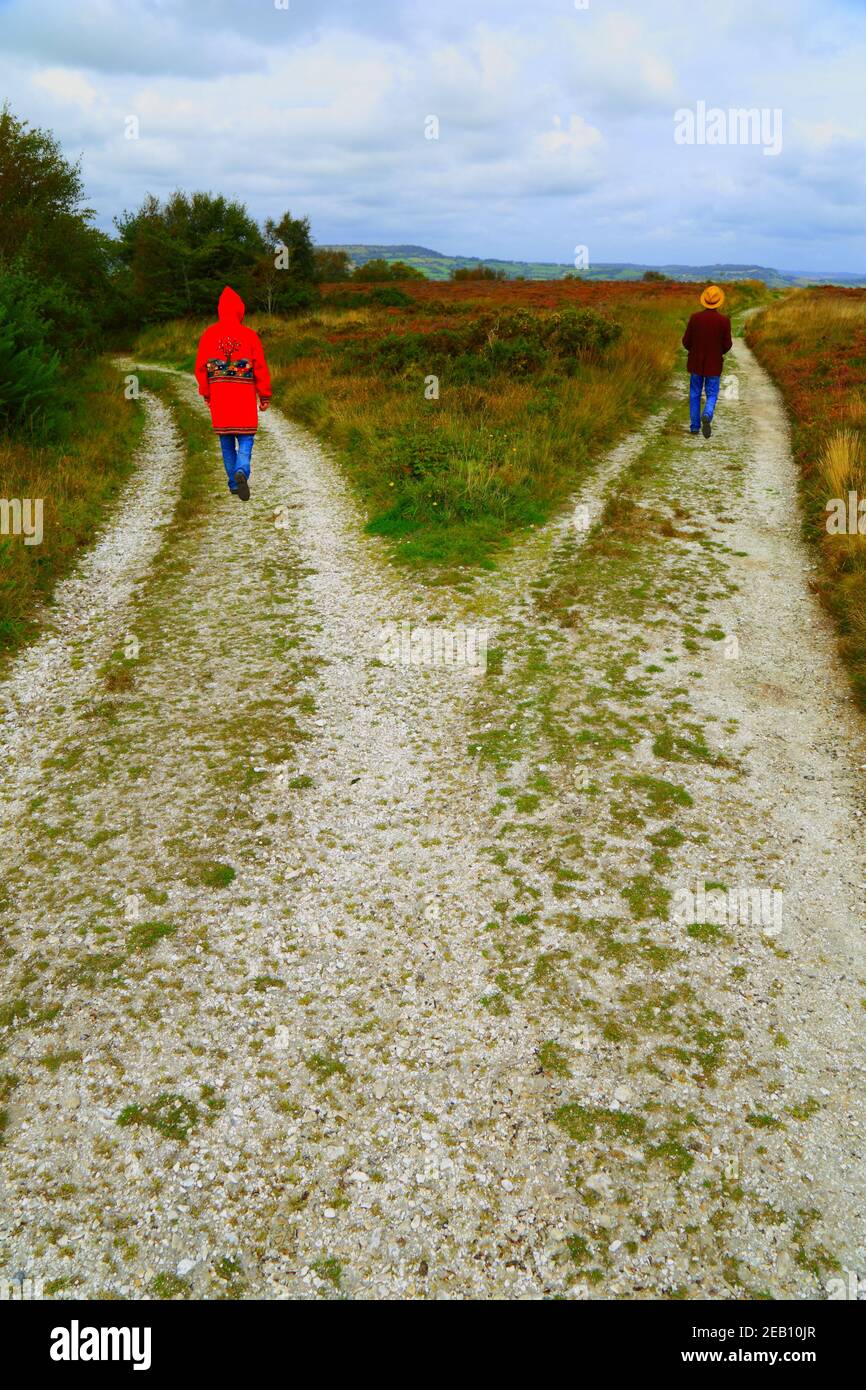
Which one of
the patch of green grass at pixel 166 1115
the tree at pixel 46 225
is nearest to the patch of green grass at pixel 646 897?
the patch of green grass at pixel 166 1115

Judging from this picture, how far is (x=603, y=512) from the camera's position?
1087cm

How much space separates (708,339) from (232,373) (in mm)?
8229

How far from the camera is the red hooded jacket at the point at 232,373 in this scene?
30.3 feet

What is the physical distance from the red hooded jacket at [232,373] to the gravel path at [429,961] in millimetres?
3035

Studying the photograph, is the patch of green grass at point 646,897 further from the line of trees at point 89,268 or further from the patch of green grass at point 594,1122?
the line of trees at point 89,268

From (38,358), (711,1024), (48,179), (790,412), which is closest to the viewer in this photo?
(711,1024)

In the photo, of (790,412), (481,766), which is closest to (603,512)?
(481,766)

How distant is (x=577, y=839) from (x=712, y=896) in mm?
922

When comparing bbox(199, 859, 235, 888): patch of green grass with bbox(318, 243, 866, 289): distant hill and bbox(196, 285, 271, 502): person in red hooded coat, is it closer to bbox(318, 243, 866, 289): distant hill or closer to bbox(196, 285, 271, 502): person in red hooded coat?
bbox(196, 285, 271, 502): person in red hooded coat

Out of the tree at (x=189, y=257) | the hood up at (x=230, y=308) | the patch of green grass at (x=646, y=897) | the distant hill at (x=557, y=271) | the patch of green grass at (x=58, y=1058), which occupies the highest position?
the distant hill at (x=557, y=271)

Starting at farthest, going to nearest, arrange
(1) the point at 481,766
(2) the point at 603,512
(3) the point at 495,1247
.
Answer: (2) the point at 603,512, (1) the point at 481,766, (3) the point at 495,1247

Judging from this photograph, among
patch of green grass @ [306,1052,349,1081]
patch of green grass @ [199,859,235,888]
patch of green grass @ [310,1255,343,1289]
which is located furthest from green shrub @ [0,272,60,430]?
patch of green grass @ [310,1255,343,1289]

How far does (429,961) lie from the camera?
432 centimetres
